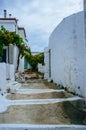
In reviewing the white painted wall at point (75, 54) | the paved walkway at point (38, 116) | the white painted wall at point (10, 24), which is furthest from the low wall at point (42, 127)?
the white painted wall at point (10, 24)

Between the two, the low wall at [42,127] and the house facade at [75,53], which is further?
the house facade at [75,53]

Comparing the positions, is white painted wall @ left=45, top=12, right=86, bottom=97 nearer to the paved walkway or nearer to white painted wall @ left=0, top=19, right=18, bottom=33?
the paved walkway

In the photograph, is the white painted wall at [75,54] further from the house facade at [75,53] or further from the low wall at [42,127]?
the low wall at [42,127]

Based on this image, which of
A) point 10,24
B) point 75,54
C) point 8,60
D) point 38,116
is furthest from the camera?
point 10,24

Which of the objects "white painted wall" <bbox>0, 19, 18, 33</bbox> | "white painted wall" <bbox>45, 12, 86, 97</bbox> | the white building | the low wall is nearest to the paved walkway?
the low wall

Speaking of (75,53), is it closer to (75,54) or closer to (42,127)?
(75,54)

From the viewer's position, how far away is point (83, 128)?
21.5 feet

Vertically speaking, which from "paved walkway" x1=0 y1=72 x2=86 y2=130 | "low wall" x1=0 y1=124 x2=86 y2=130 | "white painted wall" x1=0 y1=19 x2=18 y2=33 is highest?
"white painted wall" x1=0 y1=19 x2=18 y2=33

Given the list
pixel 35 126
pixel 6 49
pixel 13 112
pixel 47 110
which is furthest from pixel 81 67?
pixel 6 49

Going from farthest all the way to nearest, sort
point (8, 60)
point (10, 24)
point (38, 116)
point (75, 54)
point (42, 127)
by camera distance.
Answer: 1. point (10, 24)
2. point (8, 60)
3. point (75, 54)
4. point (38, 116)
5. point (42, 127)

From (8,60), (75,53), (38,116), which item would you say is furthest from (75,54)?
(8,60)

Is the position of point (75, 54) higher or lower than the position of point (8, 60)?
lower

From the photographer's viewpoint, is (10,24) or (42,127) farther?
(10,24)

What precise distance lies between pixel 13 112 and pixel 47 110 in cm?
122
